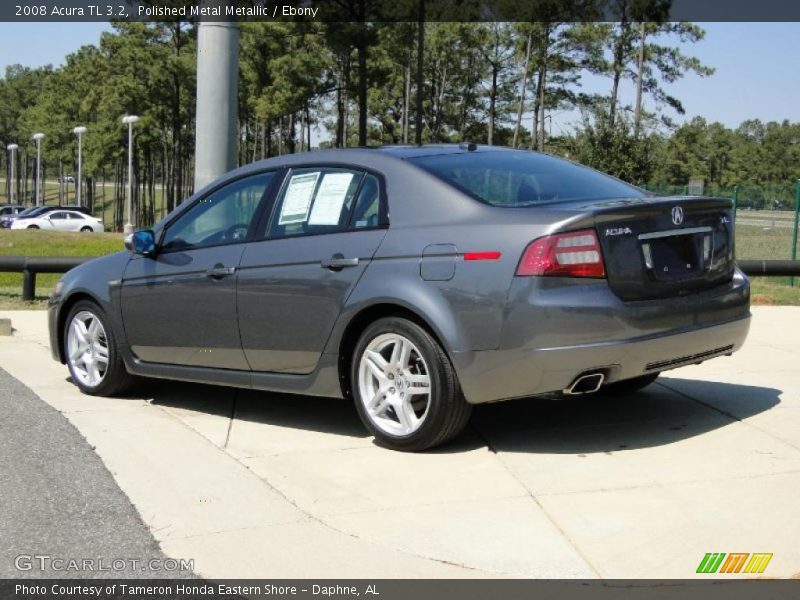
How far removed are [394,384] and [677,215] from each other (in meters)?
1.68

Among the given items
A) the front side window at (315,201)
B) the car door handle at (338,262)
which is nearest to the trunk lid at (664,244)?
the car door handle at (338,262)

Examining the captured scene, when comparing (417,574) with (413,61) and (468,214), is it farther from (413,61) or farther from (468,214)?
(413,61)

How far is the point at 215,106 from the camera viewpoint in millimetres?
9656

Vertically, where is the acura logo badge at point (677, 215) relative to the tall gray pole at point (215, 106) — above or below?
below

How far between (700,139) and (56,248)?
63.2 meters

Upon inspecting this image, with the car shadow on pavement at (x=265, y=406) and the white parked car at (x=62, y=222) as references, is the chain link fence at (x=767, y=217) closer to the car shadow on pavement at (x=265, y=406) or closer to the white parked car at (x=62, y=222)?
the car shadow on pavement at (x=265, y=406)

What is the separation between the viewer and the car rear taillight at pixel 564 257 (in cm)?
490

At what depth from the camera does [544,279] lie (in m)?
4.89

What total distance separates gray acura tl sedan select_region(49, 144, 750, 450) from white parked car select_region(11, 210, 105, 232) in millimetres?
50606

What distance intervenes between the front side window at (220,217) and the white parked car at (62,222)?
50190mm

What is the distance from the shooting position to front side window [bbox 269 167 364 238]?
582 cm

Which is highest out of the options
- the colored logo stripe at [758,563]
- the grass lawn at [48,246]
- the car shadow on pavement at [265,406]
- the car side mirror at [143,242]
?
the car side mirror at [143,242]

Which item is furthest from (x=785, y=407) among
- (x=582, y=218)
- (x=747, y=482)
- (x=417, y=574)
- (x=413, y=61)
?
(x=413, y=61)

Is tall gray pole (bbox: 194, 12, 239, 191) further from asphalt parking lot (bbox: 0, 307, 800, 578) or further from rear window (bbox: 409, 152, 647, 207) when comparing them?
rear window (bbox: 409, 152, 647, 207)
